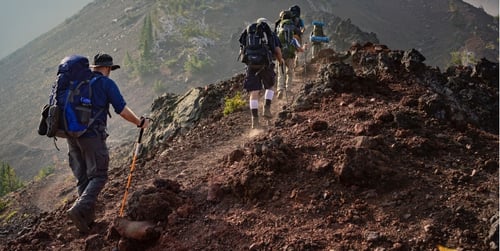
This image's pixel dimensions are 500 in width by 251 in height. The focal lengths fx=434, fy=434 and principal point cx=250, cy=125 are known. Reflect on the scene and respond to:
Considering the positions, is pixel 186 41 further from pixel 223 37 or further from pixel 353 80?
pixel 353 80

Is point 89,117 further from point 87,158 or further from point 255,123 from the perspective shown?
point 255,123

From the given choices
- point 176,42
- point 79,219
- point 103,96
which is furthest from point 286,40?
point 176,42

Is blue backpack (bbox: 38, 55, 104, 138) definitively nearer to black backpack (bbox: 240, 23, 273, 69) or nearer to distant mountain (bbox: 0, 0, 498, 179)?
black backpack (bbox: 240, 23, 273, 69)

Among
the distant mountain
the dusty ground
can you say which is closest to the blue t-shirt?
the dusty ground

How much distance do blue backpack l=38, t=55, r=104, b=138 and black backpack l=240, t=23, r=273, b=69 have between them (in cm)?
376

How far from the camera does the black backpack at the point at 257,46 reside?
8.95 m

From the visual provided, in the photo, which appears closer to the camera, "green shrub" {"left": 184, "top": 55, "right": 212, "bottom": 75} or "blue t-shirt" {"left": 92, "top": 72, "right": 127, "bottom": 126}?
"blue t-shirt" {"left": 92, "top": 72, "right": 127, "bottom": 126}

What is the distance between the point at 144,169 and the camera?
9.02m

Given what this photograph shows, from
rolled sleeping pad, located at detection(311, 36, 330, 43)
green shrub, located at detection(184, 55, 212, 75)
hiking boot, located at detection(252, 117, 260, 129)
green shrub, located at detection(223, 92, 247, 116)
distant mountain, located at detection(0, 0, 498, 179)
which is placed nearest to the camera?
hiking boot, located at detection(252, 117, 260, 129)

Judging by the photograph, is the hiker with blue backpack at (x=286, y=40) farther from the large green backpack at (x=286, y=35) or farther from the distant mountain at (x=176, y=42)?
the distant mountain at (x=176, y=42)

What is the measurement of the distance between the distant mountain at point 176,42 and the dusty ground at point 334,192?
51.0 meters

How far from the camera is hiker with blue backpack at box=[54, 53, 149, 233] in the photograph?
5.94 metres

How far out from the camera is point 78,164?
642cm

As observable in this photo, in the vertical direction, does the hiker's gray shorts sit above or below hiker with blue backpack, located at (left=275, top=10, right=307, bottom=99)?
below
